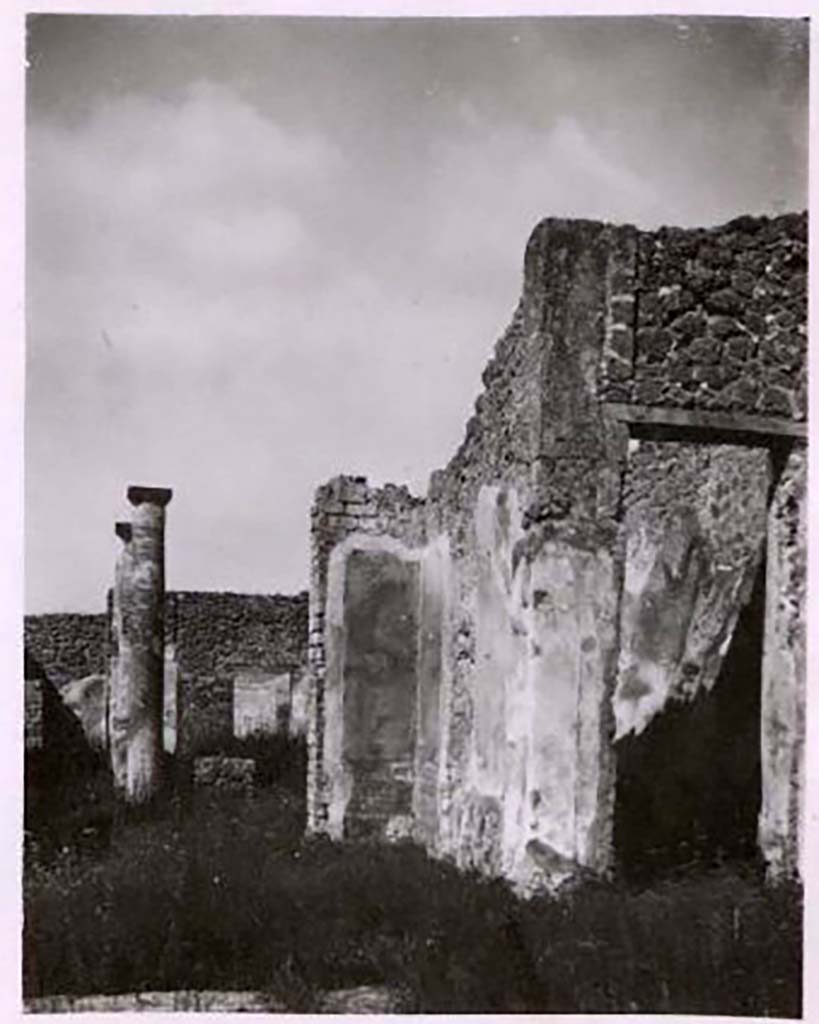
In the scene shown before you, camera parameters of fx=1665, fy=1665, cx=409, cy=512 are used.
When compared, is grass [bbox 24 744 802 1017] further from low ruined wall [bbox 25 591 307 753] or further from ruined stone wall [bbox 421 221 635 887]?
low ruined wall [bbox 25 591 307 753]

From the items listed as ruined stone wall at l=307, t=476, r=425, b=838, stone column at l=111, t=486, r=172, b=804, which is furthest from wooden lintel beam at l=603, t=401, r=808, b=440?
ruined stone wall at l=307, t=476, r=425, b=838

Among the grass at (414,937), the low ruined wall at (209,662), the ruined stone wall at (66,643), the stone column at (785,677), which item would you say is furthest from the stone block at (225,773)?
the stone column at (785,677)

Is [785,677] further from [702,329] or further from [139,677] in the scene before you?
[139,677]

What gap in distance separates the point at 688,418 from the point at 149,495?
1.98 metres

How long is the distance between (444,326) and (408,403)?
0.35 metres

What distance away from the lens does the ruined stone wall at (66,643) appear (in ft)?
18.0

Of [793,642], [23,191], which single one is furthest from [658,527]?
[23,191]

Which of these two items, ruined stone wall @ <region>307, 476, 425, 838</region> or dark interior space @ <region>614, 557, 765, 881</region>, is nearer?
dark interior space @ <region>614, 557, 765, 881</region>

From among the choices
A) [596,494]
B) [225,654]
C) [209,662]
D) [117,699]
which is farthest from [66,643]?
[209,662]

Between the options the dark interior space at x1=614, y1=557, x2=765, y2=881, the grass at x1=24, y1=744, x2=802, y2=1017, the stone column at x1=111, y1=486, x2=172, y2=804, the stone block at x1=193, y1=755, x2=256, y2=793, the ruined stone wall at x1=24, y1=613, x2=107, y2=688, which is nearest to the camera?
the grass at x1=24, y1=744, x2=802, y2=1017

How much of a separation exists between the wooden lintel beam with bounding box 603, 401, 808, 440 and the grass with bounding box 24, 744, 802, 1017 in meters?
1.61

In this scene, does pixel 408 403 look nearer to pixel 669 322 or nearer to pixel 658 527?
pixel 669 322

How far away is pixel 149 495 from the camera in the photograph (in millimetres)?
6043

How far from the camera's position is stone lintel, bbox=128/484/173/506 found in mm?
5922
